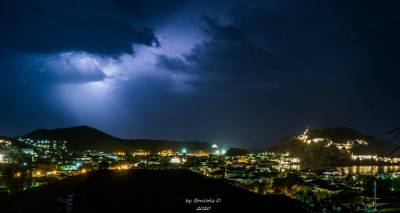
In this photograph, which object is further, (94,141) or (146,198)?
(94,141)

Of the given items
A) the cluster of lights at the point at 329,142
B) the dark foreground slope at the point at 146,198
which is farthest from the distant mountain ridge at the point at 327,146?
the dark foreground slope at the point at 146,198

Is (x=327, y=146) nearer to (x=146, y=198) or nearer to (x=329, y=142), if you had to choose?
(x=329, y=142)

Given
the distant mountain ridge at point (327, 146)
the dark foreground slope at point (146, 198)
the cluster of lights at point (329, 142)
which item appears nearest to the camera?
the dark foreground slope at point (146, 198)

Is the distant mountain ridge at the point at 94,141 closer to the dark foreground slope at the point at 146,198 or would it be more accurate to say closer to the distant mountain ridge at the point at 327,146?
the distant mountain ridge at the point at 327,146

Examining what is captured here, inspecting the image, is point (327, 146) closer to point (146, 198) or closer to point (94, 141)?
point (94, 141)

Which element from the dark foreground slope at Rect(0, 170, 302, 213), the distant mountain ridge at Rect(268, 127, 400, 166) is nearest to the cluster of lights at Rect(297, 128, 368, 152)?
the distant mountain ridge at Rect(268, 127, 400, 166)

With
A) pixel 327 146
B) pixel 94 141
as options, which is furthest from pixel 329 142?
pixel 94 141

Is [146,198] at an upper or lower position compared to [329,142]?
lower

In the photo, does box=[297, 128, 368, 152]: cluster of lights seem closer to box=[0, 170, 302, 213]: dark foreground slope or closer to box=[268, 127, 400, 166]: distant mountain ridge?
box=[268, 127, 400, 166]: distant mountain ridge

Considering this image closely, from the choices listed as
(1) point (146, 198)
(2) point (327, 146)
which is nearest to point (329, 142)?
(2) point (327, 146)
